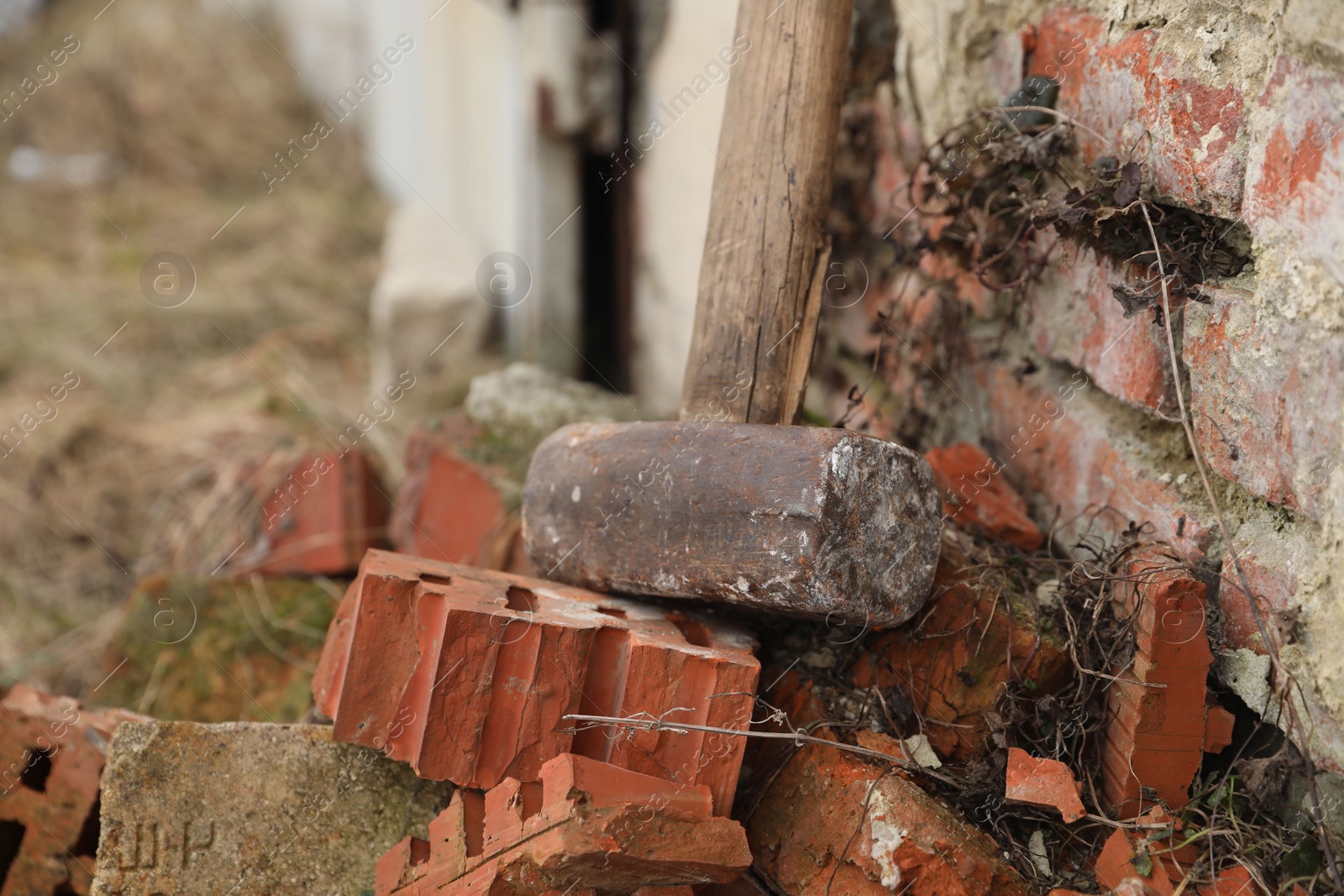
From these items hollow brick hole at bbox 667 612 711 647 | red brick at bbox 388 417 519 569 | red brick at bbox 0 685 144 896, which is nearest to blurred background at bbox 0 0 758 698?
red brick at bbox 388 417 519 569

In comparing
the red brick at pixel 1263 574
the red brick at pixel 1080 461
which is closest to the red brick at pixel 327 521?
the red brick at pixel 1080 461

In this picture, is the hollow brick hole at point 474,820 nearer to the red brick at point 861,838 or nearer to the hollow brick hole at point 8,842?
the red brick at point 861,838

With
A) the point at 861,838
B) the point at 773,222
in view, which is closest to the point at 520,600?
the point at 861,838

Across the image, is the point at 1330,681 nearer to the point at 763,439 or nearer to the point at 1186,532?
the point at 1186,532

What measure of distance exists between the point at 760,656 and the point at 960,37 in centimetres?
130

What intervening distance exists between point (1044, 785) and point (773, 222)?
3.40ft

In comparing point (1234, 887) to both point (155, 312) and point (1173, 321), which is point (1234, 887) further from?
point (155, 312)

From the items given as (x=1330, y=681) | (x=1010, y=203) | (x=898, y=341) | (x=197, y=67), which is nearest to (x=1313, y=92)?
(x=1010, y=203)

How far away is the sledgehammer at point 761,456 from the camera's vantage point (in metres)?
1.47

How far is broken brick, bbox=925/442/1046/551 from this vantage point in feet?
5.89

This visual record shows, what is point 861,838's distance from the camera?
142 cm

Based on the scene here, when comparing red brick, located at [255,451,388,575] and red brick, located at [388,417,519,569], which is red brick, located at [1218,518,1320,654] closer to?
red brick, located at [388,417,519,569]

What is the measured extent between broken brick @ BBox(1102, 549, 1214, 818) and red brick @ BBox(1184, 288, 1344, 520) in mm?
185

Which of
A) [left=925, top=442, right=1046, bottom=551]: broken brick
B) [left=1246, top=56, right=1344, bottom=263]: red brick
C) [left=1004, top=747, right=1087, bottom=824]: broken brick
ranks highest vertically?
[left=1246, top=56, right=1344, bottom=263]: red brick
